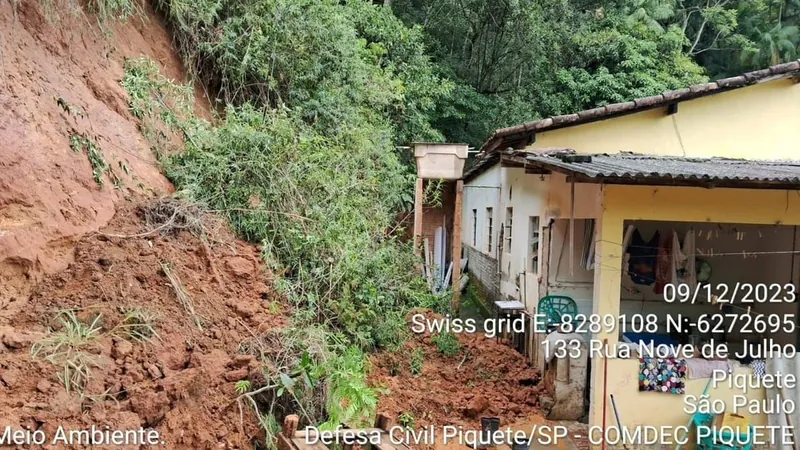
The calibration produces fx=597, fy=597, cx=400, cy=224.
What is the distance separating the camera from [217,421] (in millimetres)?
4348

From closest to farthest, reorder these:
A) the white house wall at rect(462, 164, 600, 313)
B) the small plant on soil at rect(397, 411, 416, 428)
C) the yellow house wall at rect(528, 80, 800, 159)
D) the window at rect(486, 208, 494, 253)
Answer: the small plant on soil at rect(397, 411, 416, 428) < the white house wall at rect(462, 164, 600, 313) < the yellow house wall at rect(528, 80, 800, 159) < the window at rect(486, 208, 494, 253)

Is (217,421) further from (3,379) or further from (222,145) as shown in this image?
(222,145)

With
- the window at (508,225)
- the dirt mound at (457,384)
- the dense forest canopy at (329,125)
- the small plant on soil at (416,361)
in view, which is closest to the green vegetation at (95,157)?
the dense forest canopy at (329,125)

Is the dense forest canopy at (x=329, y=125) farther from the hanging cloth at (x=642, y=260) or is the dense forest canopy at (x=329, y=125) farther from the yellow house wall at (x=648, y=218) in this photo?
the hanging cloth at (x=642, y=260)

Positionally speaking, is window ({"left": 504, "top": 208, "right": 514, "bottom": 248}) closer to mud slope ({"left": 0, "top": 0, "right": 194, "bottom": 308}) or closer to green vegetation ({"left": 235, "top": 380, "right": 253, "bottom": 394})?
mud slope ({"left": 0, "top": 0, "right": 194, "bottom": 308})

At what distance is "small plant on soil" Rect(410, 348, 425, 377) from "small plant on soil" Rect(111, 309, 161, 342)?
141 inches

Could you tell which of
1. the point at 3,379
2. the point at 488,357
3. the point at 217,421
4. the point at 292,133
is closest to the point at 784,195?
the point at 488,357

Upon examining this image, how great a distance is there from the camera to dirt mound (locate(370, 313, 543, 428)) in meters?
6.45

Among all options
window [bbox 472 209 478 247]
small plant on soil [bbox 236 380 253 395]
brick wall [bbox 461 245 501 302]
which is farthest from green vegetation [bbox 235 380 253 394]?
window [bbox 472 209 478 247]

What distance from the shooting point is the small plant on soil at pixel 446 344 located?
28.3 ft

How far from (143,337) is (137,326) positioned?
0.39ft

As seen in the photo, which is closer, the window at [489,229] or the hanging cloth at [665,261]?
the hanging cloth at [665,261]

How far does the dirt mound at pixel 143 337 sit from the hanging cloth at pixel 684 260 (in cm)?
540

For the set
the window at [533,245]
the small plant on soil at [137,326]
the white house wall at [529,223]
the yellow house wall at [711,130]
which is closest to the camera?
the small plant on soil at [137,326]
